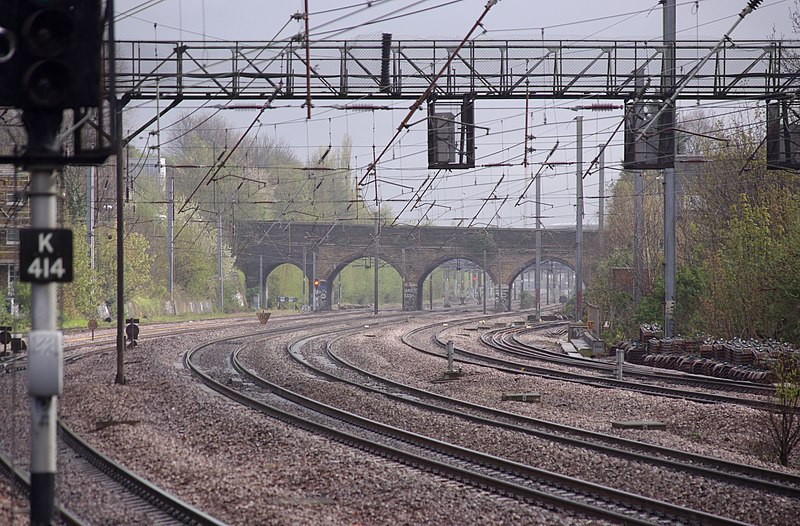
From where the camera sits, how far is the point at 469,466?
11.8 metres

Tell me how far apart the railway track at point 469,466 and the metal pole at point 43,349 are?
515 cm

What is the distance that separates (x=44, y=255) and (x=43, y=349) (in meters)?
0.73

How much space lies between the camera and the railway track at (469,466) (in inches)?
366

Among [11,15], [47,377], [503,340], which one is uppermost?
[11,15]

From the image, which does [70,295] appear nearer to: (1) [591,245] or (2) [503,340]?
(2) [503,340]

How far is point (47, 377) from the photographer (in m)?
6.93

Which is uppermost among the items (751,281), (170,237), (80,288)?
(170,237)

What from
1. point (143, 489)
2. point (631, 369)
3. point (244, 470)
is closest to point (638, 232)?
point (631, 369)

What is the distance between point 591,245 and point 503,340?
30.0m

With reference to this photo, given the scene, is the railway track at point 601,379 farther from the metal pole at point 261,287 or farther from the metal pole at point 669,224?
the metal pole at point 261,287

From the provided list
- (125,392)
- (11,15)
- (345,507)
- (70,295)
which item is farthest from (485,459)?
(70,295)

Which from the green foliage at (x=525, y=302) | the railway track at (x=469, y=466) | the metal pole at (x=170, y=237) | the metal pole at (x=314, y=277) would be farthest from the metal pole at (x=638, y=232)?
the green foliage at (x=525, y=302)

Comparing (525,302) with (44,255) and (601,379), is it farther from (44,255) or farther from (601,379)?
(44,255)

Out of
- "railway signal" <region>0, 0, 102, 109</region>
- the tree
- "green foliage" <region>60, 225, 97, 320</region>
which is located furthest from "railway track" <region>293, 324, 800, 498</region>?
"green foliage" <region>60, 225, 97, 320</region>
